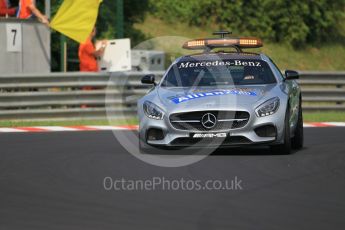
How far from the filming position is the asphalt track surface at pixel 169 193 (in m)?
8.22

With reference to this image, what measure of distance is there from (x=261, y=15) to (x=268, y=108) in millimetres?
25936

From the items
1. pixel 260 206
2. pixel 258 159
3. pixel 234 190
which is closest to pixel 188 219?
pixel 260 206

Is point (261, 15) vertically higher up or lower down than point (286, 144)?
higher up

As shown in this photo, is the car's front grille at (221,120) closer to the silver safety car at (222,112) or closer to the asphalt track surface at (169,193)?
the silver safety car at (222,112)

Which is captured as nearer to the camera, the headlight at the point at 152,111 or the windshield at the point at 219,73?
the headlight at the point at 152,111

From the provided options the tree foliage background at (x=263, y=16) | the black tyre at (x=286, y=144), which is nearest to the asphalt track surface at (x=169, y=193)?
the black tyre at (x=286, y=144)

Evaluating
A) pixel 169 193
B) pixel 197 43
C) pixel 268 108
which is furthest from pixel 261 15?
pixel 169 193

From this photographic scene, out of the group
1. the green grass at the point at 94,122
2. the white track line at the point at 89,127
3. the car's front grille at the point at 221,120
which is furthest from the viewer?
the green grass at the point at 94,122

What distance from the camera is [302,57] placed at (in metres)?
39.7

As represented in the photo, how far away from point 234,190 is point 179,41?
29.7 metres

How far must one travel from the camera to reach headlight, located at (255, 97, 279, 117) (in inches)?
518

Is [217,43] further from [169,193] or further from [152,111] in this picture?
[169,193]

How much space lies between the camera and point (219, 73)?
1447 centimetres

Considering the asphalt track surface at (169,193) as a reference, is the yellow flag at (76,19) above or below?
above
